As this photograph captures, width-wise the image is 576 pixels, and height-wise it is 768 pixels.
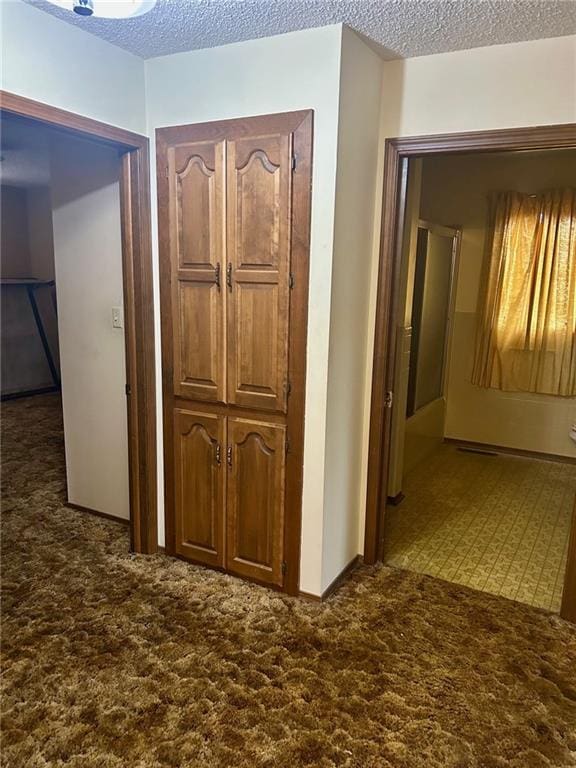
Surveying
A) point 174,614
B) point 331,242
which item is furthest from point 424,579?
point 331,242

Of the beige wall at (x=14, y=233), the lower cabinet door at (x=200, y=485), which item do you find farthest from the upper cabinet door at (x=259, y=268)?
the beige wall at (x=14, y=233)

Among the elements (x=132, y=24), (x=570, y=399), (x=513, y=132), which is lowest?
(x=570, y=399)

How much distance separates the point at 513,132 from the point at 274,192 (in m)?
1.02

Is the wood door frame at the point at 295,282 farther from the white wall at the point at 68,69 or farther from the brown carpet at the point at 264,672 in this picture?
the brown carpet at the point at 264,672

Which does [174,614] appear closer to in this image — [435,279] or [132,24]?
[132,24]

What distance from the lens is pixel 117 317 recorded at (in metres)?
3.00

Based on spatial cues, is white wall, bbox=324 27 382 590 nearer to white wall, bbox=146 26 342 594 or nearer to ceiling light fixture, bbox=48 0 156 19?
white wall, bbox=146 26 342 594

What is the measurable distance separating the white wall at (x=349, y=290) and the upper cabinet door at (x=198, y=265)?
530 millimetres

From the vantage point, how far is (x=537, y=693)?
2.04 meters

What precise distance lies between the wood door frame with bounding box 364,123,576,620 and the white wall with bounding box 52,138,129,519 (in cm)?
137

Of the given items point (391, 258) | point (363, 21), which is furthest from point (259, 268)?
point (363, 21)

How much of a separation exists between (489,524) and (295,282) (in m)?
2.10

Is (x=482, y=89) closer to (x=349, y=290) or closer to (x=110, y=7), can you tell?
(x=349, y=290)

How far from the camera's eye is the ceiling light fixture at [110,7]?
1.54 m
